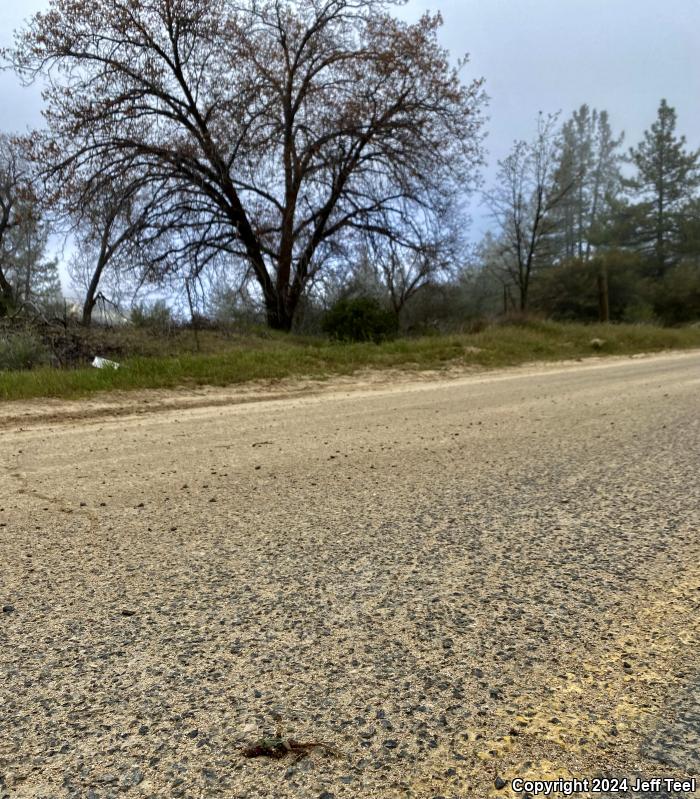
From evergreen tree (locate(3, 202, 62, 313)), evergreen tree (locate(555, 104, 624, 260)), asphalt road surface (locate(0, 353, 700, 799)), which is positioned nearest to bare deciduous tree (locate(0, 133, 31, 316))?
evergreen tree (locate(3, 202, 62, 313))

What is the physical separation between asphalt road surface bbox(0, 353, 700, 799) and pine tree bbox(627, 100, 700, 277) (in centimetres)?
4459

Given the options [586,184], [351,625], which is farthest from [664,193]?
[351,625]

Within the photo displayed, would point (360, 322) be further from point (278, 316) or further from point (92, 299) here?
point (92, 299)

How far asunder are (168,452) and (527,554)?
2.80m

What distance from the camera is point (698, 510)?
2537 mm

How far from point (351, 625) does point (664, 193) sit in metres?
49.9

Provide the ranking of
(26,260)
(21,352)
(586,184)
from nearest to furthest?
(21,352) → (26,260) → (586,184)

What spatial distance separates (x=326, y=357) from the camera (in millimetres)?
11820

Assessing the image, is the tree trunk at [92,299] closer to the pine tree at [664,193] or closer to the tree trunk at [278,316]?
the tree trunk at [278,316]

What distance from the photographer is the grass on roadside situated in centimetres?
803

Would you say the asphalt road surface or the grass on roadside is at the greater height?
the grass on roadside

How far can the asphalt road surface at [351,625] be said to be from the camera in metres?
1.18

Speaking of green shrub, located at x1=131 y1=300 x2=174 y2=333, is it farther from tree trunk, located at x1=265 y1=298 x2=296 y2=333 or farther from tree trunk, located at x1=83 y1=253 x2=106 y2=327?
tree trunk, located at x1=265 y1=298 x2=296 y2=333

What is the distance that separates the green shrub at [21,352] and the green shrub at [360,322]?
7.56m
